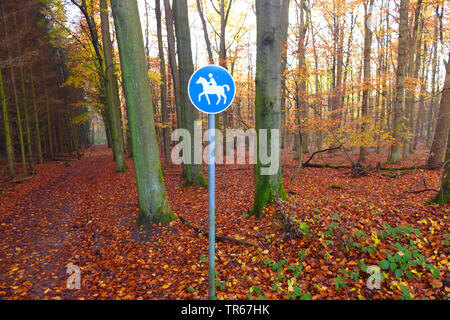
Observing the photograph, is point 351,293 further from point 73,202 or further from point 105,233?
point 73,202

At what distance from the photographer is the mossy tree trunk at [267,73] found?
5.29 metres

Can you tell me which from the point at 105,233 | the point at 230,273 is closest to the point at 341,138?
the point at 230,273

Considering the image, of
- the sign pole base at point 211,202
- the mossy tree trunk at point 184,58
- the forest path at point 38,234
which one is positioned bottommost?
the forest path at point 38,234

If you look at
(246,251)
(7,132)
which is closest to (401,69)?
(246,251)

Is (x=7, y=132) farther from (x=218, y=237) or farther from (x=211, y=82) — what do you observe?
(x=211, y=82)

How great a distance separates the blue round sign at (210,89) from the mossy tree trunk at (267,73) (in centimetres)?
266

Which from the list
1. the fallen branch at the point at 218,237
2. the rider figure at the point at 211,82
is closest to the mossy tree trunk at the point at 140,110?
the fallen branch at the point at 218,237

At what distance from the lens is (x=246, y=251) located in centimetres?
463

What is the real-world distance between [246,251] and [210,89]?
3.32 metres

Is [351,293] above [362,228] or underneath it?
underneath

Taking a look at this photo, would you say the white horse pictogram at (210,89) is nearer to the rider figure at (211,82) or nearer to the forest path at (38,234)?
the rider figure at (211,82)

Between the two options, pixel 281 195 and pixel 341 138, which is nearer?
pixel 281 195
